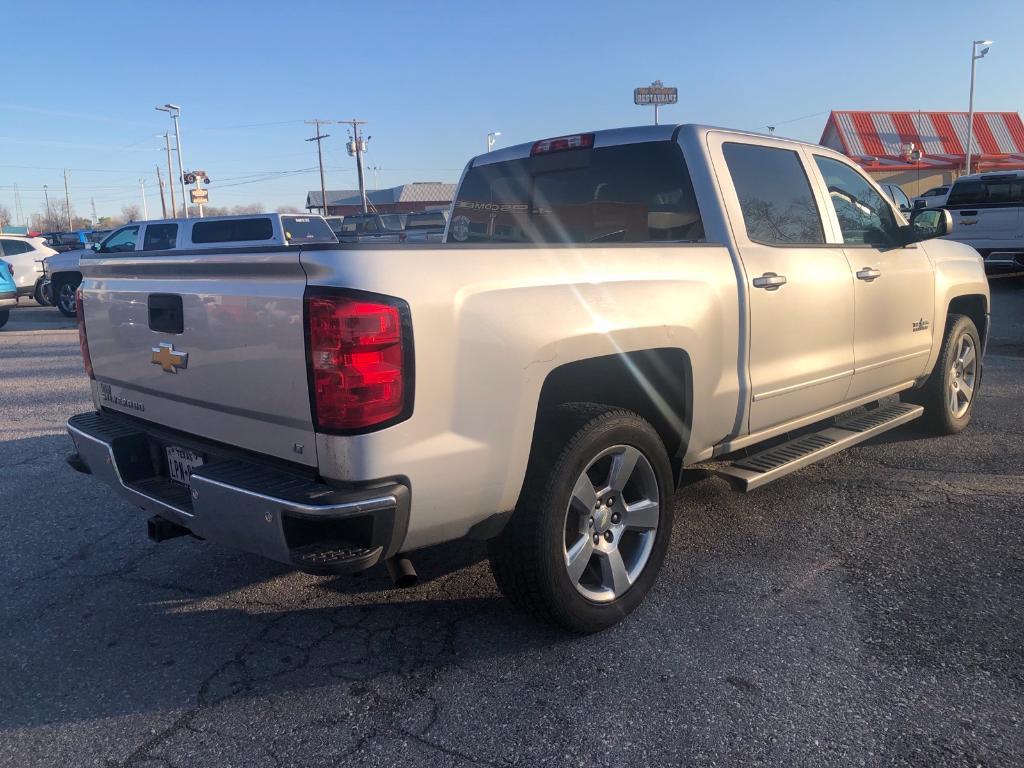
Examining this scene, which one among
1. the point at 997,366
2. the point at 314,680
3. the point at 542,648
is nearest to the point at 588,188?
the point at 542,648

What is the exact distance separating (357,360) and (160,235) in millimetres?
14696

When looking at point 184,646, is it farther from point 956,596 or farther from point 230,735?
point 956,596

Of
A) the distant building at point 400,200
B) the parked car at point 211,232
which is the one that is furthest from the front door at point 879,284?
the distant building at point 400,200

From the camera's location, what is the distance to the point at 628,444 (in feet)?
10.7

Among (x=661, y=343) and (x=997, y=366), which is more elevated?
(x=661, y=343)

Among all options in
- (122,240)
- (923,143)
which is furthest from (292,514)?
(923,143)

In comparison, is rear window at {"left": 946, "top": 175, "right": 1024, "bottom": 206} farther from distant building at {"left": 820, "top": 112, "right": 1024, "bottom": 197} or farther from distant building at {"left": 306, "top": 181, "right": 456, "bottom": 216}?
distant building at {"left": 306, "top": 181, "right": 456, "bottom": 216}

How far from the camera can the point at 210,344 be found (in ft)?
9.47

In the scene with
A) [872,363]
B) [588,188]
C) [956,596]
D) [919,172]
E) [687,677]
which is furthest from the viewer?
[919,172]

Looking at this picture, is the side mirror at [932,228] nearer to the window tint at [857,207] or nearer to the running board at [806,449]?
the window tint at [857,207]

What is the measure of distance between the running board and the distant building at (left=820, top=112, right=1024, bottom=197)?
4294 cm

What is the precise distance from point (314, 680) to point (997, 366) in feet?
28.4

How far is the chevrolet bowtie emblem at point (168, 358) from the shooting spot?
3018mm

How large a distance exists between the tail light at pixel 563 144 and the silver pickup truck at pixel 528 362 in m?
0.01
